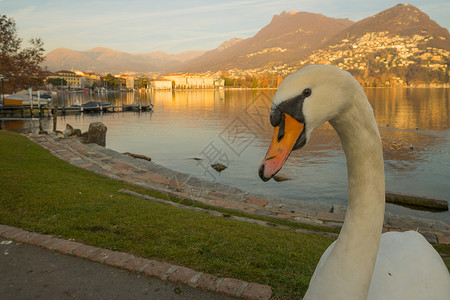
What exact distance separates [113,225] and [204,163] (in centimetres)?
1359

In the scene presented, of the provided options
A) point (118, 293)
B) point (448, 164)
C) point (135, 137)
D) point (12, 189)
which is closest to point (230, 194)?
point (12, 189)

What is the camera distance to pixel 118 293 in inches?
145

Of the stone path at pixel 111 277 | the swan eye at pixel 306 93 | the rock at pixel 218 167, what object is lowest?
the rock at pixel 218 167

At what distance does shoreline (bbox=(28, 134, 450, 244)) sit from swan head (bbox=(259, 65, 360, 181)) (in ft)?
21.5

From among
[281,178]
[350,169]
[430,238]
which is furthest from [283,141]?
[281,178]

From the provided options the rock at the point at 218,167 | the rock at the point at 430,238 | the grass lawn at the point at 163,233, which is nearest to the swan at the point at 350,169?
the grass lawn at the point at 163,233

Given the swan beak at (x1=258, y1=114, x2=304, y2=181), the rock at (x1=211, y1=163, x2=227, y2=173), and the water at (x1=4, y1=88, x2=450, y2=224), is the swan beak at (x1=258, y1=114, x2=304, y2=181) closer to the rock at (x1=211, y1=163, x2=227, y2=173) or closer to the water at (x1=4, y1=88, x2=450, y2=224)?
the water at (x1=4, y1=88, x2=450, y2=224)

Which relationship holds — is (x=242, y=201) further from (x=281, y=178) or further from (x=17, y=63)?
(x=17, y=63)

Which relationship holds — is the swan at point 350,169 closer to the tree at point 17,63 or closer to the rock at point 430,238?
the rock at point 430,238

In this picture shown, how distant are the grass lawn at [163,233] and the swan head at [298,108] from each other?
8.85 feet

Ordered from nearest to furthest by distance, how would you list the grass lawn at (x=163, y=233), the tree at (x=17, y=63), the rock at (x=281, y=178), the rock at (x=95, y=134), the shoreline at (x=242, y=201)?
the grass lawn at (x=163, y=233)
the shoreline at (x=242, y=201)
the rock at (x=281, y=178)
the rock at (x=95, y=134)
the tree at (x=17, y=63)

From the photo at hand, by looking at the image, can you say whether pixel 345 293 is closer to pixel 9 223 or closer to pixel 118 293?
pixel 118 293

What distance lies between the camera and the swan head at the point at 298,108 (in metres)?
1.51

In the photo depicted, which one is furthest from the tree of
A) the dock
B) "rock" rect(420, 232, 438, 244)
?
"rock" rect(420, 232, 438, 244)
